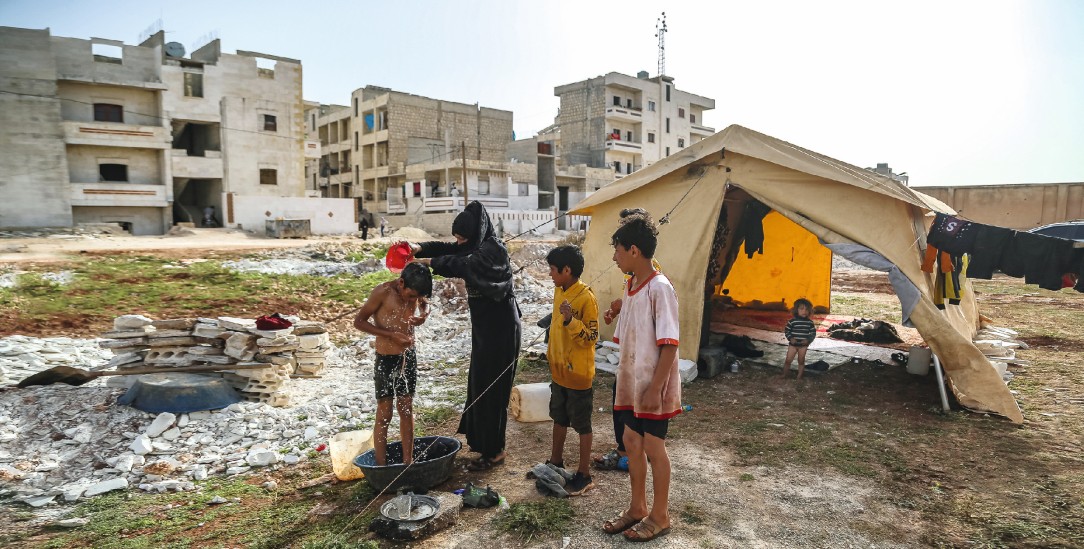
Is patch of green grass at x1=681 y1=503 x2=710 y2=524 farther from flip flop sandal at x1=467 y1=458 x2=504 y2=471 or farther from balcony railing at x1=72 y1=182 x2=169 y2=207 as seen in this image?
balcony railing at x1=72 y1=182 x2=169 y2=207

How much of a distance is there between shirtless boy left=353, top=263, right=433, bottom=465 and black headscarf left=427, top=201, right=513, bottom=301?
11.1 inches

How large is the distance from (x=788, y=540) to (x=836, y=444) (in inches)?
70.7

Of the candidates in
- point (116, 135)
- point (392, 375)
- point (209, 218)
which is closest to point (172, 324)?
point (392, 375)

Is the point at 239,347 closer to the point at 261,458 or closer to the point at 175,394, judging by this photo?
the point at 175,394

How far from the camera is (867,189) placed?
6.04 meters

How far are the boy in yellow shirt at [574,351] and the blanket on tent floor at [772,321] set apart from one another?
5278 mm

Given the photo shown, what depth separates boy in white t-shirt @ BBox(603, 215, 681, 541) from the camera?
2926 millimetres

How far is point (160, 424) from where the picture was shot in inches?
187

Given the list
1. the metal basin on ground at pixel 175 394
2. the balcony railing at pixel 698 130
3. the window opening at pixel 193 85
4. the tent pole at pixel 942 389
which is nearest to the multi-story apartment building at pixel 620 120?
the balcony railing at pixel 698 130

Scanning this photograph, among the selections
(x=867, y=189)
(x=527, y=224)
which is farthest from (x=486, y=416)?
(x=527, y=224)

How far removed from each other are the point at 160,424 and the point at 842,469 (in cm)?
531

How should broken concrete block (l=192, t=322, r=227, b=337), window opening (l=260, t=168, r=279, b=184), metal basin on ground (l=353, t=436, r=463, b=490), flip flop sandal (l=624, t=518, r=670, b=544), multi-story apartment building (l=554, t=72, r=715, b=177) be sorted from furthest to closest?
multi-story apartment building (l=554, t=72, r=715, b=177) < window opening (l=260, t=168, r=279, b=184) < broken concrete block (l=192, t=322, r=227, b=337) < metal basin on ground (l=353, t=436, r=463, b=490) < flip flop sandal (l=624, t=518, r=670, b=544)

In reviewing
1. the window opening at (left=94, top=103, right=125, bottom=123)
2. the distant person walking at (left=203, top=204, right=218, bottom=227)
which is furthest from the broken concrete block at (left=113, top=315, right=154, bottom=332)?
the window opening at (left=94, top=103, right=125, bottom=123)

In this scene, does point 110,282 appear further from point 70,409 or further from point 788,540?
point 788,540
